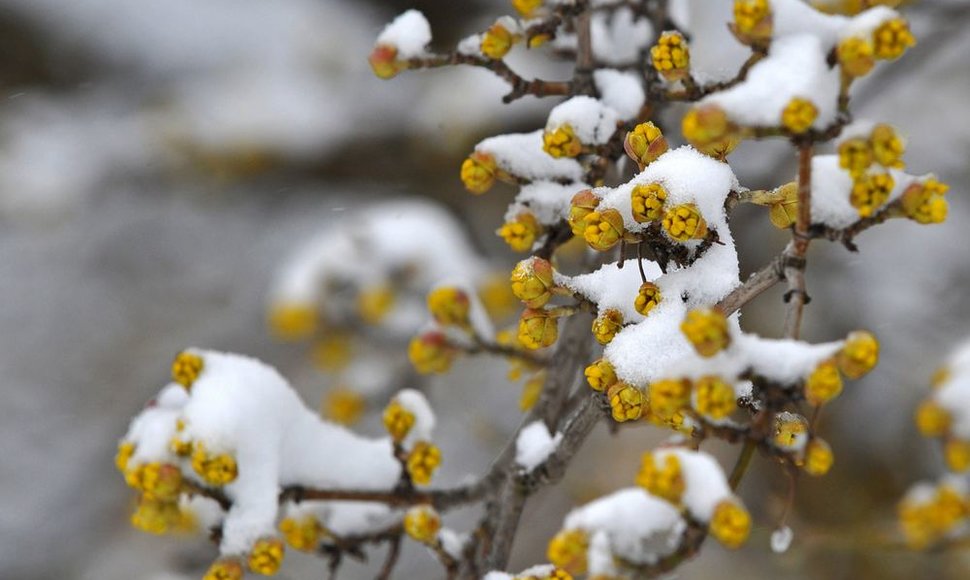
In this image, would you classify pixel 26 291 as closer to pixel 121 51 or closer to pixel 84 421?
pixel 84 421

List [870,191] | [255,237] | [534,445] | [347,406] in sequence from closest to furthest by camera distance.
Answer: [870,191], [534,445], [347,406], [255,237]

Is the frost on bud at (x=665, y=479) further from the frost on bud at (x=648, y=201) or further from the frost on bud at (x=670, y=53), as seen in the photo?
the frost on bud at (x=670, y=53)

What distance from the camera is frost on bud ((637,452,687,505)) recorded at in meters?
1.35

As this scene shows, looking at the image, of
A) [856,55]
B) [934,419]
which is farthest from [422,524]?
[934,419]

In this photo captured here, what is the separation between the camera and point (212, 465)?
1939 mm

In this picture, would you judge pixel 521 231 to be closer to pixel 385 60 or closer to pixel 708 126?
pixel 385 60

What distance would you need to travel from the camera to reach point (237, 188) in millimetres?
6816

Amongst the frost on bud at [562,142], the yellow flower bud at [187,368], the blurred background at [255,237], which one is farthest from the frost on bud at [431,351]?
the blurred background at [255,237]

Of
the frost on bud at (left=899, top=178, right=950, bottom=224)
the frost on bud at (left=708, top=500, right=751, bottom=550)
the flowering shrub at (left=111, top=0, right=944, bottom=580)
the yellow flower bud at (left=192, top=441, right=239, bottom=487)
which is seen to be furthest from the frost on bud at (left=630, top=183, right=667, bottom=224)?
the yellow flower bud at (left=192, top=441, right=239, bottom=487)

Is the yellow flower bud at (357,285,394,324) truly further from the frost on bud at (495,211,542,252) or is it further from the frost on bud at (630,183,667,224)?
the frost on bud at (630,183,667,224)

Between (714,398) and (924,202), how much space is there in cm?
43

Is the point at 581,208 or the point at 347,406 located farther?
the point at 347,406

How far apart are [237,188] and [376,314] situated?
10.6 feet

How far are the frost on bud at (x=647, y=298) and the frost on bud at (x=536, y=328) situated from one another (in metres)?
0.24
